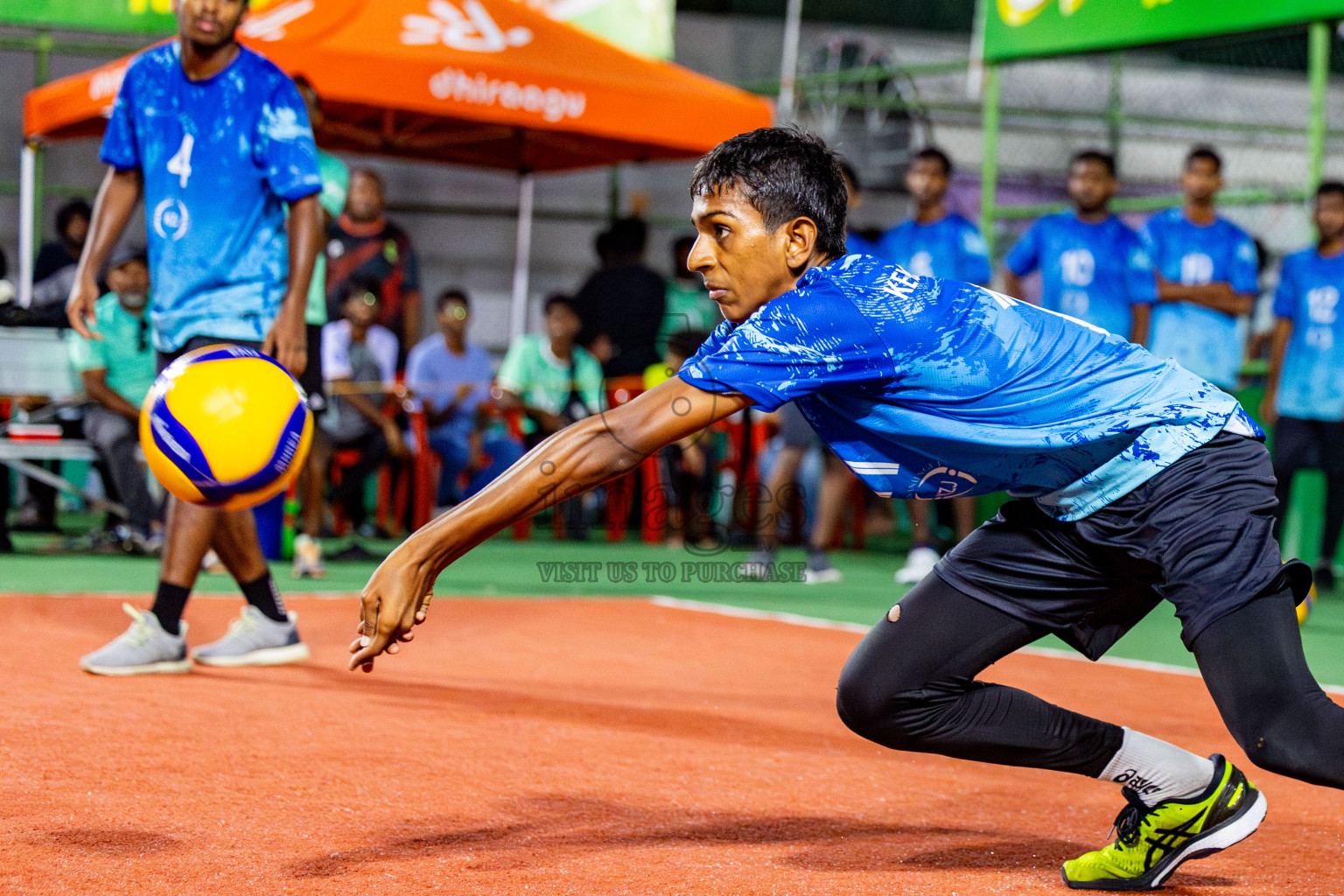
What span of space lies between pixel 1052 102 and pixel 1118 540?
14900 millimetres

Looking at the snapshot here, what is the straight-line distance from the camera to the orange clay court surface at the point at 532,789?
10.1 feet

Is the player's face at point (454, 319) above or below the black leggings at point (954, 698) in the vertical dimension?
above

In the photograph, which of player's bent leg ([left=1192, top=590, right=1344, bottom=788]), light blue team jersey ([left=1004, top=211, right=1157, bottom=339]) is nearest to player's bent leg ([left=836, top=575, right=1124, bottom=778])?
player's bent leg ([left=1192, top=590, right=1344, bottom=788])

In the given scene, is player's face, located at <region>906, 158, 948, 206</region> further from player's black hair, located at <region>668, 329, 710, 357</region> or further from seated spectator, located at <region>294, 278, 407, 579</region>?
seated spectator, located at <region>294, 278, 407, 579</region>

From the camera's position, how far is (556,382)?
11750mm

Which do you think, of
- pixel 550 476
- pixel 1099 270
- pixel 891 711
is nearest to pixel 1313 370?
pixel 1099 270

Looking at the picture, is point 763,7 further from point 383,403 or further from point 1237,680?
point 1237,680

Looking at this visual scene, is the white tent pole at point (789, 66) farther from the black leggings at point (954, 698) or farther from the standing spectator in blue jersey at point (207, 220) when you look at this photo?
the black leggings at point (954, 698)

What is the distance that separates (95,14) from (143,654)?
7.63 m

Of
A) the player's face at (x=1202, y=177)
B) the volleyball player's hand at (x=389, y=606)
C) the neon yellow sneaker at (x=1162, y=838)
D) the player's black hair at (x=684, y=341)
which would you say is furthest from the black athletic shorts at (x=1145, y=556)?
the player's black hair at (x=684, y=341)

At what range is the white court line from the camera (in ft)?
20.9

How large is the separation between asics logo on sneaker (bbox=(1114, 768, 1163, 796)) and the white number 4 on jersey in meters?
3.64

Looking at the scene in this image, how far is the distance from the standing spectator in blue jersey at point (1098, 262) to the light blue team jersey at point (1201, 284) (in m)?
0.43

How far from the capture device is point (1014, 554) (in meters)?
3.18
